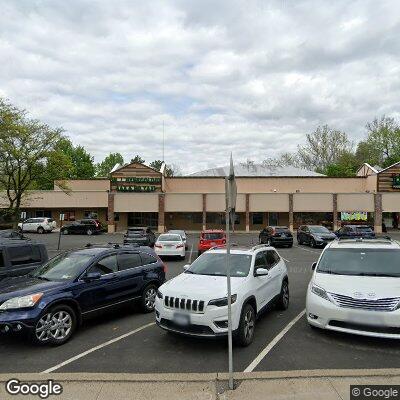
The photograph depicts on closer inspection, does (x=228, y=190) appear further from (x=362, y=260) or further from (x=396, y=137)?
(x=396, y=137)

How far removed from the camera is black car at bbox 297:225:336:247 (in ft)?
81.4

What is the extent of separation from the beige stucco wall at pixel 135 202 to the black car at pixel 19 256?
3062 cm

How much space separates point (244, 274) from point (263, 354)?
152 centimetres

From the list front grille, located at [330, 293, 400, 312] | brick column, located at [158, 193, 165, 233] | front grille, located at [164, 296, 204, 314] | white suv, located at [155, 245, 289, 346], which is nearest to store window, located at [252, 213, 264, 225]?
brick column, located at [158, 193, 165, 233]

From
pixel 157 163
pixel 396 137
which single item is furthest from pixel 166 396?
pixel 157 163

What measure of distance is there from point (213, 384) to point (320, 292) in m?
2.60

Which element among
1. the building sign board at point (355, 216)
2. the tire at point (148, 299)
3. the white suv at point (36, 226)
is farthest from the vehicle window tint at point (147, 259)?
the building sign board at point (355, 216)

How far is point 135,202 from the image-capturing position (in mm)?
40250

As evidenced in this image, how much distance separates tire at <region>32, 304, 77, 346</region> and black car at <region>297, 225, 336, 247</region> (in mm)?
20519

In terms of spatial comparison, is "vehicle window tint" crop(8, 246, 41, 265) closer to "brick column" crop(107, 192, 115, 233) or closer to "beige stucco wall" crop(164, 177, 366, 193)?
"brick column" crop(107, 192, 115, 233)

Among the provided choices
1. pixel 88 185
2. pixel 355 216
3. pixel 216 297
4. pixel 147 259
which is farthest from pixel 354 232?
pixel 88 185

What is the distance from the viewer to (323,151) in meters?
69.6

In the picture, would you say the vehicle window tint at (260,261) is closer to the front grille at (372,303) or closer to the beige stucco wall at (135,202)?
the front grille at (372,303)

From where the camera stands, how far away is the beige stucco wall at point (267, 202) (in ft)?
135
